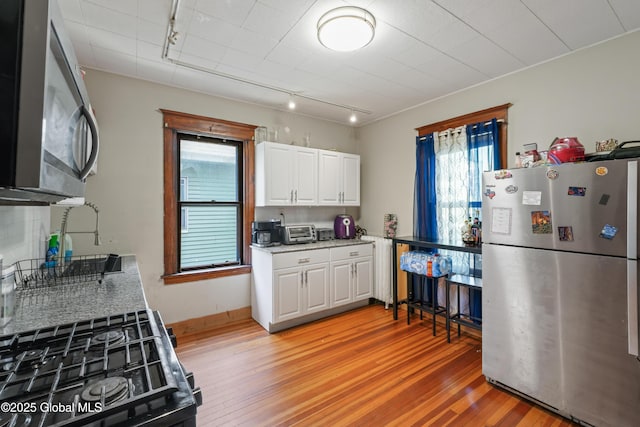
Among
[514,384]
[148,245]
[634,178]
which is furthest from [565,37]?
[148,245]

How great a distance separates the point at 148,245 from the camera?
119 inches

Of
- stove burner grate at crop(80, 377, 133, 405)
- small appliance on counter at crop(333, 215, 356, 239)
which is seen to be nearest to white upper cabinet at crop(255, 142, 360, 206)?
small appliance on counter at crop(333, 215, 356, 239)

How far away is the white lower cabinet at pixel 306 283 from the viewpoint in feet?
10.5

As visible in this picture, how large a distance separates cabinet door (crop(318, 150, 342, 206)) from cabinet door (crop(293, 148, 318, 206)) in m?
0.08

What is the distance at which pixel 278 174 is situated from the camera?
139 inches

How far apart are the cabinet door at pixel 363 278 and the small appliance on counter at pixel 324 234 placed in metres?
0.54

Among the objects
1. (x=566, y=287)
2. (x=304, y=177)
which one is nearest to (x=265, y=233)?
(x=304, y=177)

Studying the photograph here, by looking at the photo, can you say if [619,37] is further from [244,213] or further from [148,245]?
[148,245]

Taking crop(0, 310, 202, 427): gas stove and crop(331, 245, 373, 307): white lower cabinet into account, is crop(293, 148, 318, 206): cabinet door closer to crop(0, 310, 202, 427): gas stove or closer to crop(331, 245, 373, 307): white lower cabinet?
crop(331, 245, 373, 307): white lower cabinet

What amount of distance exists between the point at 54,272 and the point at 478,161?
3743 mm

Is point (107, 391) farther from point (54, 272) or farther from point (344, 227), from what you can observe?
point (344, 227)

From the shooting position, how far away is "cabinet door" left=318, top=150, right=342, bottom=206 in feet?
12.8

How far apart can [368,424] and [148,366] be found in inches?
61.0

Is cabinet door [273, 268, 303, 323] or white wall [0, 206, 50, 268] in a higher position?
white wall [0, 206, 50, 268]
